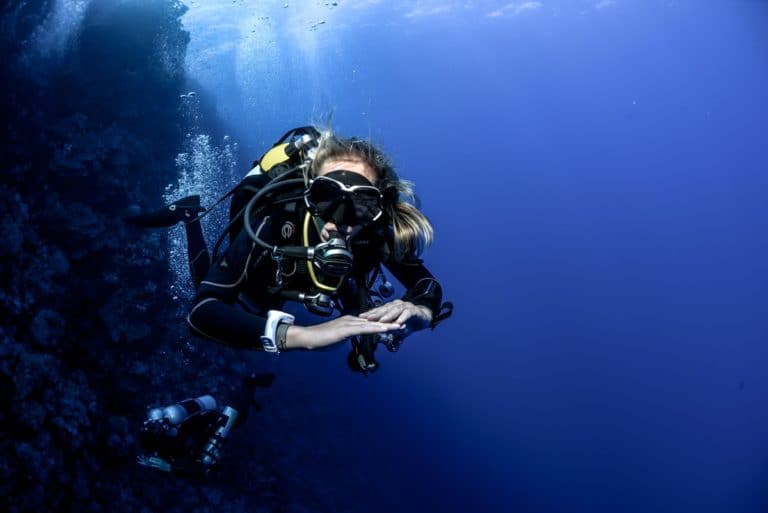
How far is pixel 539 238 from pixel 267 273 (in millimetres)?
105264

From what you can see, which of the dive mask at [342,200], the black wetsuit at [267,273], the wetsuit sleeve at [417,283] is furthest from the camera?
the wetsuit sleeve at [417,283]

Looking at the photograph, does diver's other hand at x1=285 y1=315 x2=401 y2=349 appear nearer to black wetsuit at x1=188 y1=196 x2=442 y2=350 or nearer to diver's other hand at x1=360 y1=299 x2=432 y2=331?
diver's other hand at x1=360 y1=299 x2=432 y2=331

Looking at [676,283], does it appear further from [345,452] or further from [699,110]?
[345,452]

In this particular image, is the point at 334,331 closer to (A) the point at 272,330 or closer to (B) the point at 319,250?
(A) the point at 272,330

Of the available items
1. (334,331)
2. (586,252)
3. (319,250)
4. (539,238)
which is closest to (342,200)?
(319,250)

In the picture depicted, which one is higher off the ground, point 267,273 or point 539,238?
point 267,273

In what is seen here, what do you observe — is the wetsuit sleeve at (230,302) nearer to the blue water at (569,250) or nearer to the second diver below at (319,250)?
the second diver below at (319,250)

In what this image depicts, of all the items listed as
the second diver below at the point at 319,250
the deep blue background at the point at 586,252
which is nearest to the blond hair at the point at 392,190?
the second diver below at the point at 319,250

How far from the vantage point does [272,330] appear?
6.18 feet

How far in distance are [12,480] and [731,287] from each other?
112 metres

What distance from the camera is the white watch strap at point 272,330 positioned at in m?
1.88

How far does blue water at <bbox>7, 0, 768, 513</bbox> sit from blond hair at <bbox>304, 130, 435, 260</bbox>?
58 centimetres

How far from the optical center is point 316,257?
2.15 metres

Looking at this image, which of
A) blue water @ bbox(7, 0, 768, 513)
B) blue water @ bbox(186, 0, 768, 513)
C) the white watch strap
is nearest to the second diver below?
the white watch strap
